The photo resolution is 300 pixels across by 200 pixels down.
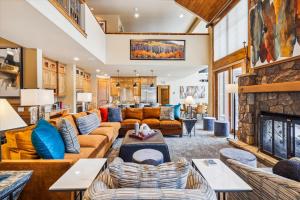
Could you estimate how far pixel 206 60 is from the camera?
7.83 meters

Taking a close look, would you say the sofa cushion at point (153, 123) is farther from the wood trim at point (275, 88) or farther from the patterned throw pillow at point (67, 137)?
the patterned throw pillow at point (67, 137)

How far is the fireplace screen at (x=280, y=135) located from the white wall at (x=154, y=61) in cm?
424

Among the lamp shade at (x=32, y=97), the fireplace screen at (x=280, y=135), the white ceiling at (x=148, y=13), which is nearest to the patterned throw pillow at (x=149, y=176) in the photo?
the fireplace screen at (x=280, y=135)

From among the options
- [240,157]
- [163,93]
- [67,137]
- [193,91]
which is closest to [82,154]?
[67,137]

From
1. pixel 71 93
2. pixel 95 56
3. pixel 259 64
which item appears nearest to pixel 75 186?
pixel 259 64

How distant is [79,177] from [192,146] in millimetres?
3600

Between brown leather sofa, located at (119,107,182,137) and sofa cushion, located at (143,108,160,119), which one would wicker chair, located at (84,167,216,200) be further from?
sofa cushion, located at (143,108,160,119)

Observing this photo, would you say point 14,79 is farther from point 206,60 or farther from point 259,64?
point 206,60

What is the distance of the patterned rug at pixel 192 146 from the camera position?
4211 mm

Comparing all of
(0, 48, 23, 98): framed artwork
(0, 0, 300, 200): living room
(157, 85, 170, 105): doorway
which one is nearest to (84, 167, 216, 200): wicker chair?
(0, 0, 300, 200): living room

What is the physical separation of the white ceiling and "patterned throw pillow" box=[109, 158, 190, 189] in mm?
7586

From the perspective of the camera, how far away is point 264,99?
4152 mm

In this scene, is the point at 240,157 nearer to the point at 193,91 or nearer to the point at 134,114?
the point at 134,114

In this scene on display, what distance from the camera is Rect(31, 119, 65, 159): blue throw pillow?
2.23 meters
